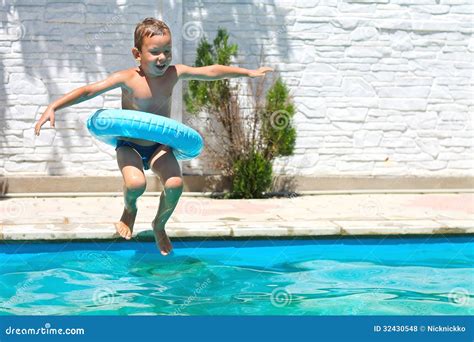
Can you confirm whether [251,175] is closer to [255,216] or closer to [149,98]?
[255,216]

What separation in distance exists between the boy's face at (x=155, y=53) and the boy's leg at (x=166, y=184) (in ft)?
1.93

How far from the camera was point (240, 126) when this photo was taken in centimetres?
1037

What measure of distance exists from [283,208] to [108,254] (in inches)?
94.8

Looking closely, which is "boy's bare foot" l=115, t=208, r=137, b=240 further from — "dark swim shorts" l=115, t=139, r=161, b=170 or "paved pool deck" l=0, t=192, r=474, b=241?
"paved pool deck" l=0, t=192, r=474, b=241

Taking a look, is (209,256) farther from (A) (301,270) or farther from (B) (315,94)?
(B) (315,94)

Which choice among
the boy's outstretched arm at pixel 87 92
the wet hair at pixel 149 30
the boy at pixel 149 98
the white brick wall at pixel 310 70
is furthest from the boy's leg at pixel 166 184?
the white brick wall at pixel 310 70

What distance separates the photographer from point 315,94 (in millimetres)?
11000

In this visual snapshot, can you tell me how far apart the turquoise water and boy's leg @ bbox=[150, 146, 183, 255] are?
578 mm

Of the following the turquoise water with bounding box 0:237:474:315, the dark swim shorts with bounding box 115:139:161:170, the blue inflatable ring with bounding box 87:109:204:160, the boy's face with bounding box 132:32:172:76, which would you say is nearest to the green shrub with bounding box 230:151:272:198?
the turquoise water with bounding box 0:237:474:315

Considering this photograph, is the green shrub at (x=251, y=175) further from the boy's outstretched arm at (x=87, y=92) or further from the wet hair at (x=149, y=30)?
the wet hair at (x=149, y=30)

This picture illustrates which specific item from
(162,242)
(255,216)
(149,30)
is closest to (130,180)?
(162,242)

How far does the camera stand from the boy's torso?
6.30m

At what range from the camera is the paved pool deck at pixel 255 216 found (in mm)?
7826
